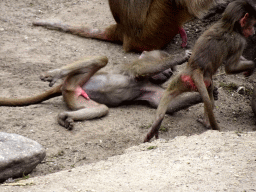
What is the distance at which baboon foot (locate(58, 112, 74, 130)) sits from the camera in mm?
4508

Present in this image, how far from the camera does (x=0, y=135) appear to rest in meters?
3.52

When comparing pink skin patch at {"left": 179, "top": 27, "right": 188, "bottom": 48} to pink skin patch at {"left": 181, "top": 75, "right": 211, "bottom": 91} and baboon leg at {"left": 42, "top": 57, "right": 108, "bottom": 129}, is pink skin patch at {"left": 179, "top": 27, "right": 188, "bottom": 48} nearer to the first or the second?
baboon leg at {"left": 42, "top": 57, "right": 108, "bottom": 129}

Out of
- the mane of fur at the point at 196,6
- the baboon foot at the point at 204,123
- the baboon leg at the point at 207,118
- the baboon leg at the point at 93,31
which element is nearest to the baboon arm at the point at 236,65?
the baboon leg at the point at 207,118

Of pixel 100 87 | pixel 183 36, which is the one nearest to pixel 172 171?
pixel 100 87

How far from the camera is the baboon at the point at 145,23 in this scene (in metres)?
6.04

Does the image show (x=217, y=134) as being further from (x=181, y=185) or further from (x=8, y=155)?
(x=8, y=155)

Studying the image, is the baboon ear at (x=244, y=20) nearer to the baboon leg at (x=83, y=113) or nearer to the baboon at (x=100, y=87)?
the baboon at (x=100, y=87)

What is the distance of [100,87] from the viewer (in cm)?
515

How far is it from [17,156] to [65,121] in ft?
4.02

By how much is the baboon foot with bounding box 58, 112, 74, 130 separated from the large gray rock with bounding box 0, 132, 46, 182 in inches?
36.8

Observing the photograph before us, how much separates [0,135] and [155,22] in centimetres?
340

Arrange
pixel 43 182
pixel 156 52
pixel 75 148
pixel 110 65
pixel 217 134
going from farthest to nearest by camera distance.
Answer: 1. pixel 110 65
2. pixel 156 52
3. pixel 75 148
4. pixel 217 134
5. pixel 43 182

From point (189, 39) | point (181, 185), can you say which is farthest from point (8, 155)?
point (189, 39)

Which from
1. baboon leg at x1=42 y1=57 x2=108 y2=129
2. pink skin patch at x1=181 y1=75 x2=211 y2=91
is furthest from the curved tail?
pink skin patch at x1=181 y1=75 x2=211 y2=91
